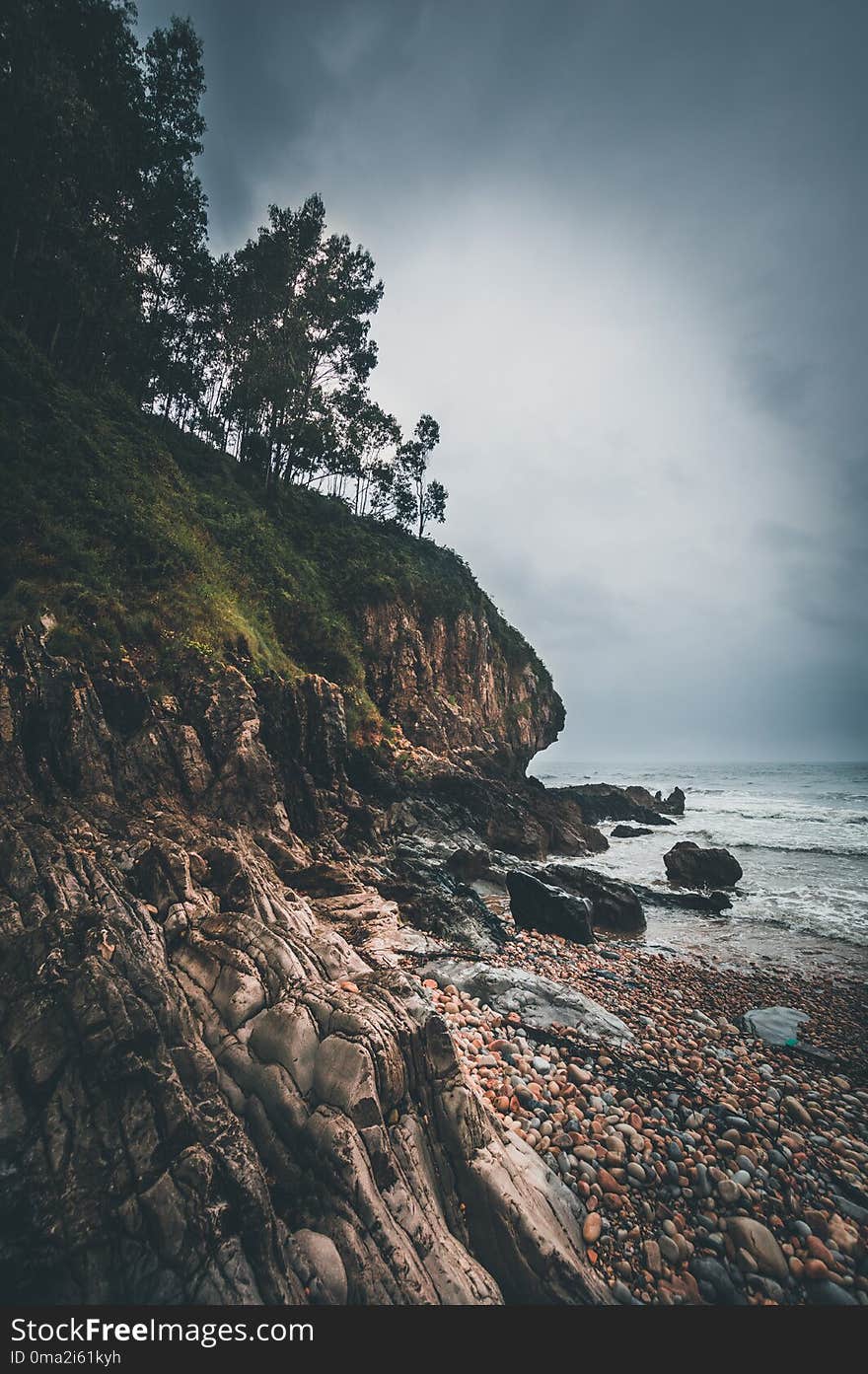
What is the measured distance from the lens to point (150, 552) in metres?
14.5

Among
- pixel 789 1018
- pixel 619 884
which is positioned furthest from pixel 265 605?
pixel 789 1018

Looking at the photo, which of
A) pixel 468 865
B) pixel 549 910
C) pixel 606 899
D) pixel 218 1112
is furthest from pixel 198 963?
pixel 606 899

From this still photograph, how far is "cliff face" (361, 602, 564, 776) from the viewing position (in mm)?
27672

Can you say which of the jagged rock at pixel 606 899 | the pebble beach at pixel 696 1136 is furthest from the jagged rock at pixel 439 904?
the jagged rock at pixel 606 899

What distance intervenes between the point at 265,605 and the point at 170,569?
622 cm

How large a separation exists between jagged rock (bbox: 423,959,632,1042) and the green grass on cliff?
10673mm

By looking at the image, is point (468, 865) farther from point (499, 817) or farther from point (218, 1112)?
point (218, 1112)

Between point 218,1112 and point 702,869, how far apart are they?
2367 cm

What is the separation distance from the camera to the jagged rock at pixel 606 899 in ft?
51.2

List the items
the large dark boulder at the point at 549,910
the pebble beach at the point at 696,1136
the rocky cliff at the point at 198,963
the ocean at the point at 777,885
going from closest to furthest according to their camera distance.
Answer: the rocky cliff at the point at 198,963 → the pebble beach at the point at 696,1136 → the large dark boulder at the point at 549,910 → the ocean at the point at 777,885

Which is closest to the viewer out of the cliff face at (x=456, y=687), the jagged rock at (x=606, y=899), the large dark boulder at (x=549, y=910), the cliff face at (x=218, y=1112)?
the cliff face at (x=218, y=1112)

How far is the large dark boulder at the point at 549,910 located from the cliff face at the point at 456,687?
516 inches

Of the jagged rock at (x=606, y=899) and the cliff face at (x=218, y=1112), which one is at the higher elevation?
the cliff face at (x=218, y=1112)

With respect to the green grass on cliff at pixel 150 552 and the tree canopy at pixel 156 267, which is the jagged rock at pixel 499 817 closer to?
the green grass on cliff at pixel 150 552
